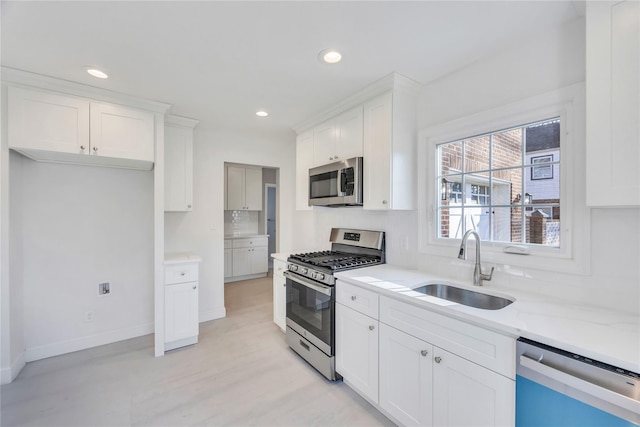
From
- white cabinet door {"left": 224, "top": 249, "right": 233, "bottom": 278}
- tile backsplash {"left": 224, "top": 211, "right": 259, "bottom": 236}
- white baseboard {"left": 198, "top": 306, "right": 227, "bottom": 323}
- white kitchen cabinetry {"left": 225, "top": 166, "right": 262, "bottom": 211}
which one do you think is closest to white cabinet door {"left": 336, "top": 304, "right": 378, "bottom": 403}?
white baseboard {"left": 198, "top": 306, "right": 227, "bottom": 323}

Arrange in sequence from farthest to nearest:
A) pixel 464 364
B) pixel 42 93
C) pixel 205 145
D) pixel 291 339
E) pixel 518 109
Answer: pixel 205 145 < pixel 291 339 < pixel 42 93 < pixel 518 109 < pixel 464 364

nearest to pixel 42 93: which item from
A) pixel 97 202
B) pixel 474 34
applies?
pixel 97 202

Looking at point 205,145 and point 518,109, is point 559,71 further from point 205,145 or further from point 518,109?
point 205,145

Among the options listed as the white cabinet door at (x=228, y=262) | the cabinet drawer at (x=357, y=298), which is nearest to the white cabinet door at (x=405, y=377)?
the cabinet drawer at (x=357, y=298)

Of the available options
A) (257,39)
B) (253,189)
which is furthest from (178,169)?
(253,189)

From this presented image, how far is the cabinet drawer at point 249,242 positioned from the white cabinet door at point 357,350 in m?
3.78

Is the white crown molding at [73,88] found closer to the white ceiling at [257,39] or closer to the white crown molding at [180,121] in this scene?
the white ceiling at [257,39]

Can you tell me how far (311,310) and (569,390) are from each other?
1790mm

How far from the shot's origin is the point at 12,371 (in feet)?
7.38

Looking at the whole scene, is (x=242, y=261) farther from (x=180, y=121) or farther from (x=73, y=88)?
(x=73, y=88)

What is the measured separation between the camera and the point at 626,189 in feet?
3.98

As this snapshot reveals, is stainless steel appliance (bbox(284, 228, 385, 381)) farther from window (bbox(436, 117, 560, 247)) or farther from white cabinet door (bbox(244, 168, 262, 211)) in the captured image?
white cabinet door (bbox(244, 168, 262, 211))

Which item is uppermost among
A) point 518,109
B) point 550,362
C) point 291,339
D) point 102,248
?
point 518,109

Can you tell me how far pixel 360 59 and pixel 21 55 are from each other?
2.38 m
